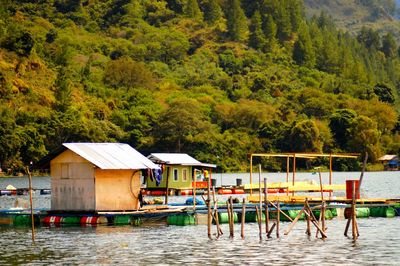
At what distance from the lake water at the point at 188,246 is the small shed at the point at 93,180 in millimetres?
1852

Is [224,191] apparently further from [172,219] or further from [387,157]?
[387,157]

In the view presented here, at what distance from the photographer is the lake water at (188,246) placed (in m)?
40.9

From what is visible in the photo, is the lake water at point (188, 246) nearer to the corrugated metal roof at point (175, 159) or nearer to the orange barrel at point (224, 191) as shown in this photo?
the corrugated metal roof at point (175, 159)

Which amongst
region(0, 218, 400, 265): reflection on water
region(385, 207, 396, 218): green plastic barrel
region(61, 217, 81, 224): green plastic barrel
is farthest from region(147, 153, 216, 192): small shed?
region(0, 218, 400, 265): reflection on water

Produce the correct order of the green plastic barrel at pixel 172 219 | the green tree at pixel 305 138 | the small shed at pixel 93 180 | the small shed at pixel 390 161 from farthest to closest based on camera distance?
1. the small shed at pixel 390 161
2. the green tree at pixel 305 138
3. the green plastic barrel at pixel 172 219
4. the small shed at pixel 93 180

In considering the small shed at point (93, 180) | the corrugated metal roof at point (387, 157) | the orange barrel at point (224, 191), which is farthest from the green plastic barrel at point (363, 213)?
the corrugated metal roof at point (387, 157)

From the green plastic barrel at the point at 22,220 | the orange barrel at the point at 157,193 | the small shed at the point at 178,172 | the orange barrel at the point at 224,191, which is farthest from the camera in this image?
the orange barrel at the point at 224,191

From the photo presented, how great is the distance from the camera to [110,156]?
56219 millimetres

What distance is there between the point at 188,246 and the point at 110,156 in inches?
470

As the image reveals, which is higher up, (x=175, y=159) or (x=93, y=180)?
(x=175, y=159)

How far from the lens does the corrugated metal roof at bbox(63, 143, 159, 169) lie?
54.7 m

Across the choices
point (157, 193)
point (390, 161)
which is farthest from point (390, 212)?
point (390, 161)

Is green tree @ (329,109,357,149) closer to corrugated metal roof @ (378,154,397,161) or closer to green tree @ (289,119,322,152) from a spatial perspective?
corrugated metal roof @ (378,154,397,161)

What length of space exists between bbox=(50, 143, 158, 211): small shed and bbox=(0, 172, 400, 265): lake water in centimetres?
185
